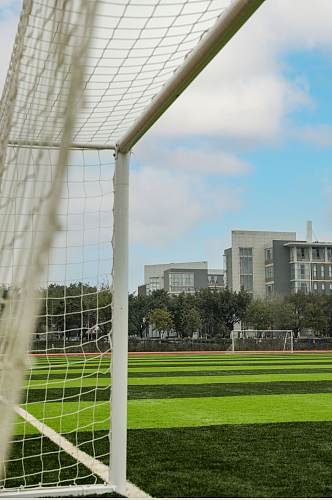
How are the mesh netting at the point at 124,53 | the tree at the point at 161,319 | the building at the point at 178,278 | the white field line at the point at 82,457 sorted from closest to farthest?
the mesh netting at the point at 124,53 < the white field line at the point at 82,457 < the tree at the point at 161,319 < the building at the point at 178,278

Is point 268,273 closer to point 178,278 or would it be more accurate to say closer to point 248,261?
point 248,261

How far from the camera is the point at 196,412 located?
928 centimetres

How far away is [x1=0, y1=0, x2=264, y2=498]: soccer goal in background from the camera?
4.85ft

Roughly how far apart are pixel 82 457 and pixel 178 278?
97.1m

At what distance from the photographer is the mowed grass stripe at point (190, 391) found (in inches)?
453

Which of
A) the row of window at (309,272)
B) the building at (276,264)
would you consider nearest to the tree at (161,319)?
the building at (276,264)

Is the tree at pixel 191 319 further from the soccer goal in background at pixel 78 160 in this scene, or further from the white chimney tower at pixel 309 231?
the soccer goal in background at pixel 78 160

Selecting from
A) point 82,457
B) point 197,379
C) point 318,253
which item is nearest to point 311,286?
point 318,253

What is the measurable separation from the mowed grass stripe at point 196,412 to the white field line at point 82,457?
0.14m

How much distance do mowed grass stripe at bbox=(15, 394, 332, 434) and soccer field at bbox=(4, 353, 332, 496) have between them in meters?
0.01

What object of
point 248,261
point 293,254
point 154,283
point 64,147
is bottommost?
point 64,147

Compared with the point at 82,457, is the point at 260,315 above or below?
above

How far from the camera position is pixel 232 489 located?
458 cm

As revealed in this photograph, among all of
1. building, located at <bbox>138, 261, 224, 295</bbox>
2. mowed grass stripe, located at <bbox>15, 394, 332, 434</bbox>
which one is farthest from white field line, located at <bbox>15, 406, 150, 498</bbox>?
building, located at <bbox>138, 261, 224, 295</bbox>
